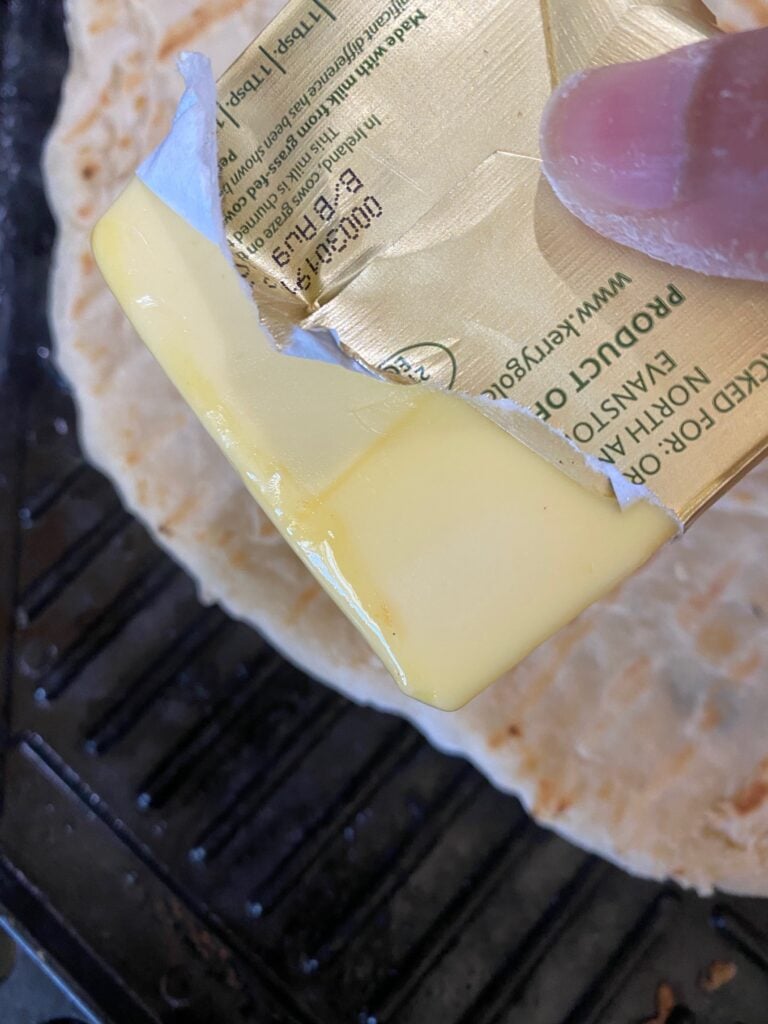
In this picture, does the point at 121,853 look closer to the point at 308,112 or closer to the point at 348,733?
the point at 348,733

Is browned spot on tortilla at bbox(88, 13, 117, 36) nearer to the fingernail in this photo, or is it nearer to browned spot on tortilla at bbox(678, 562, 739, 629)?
the fingernail

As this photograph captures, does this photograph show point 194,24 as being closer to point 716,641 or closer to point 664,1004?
point 716,641

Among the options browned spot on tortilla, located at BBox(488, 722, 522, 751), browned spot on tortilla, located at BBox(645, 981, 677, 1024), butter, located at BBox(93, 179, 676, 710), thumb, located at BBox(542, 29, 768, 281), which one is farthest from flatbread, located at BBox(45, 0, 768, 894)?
thumb, located at BBox(542, 29, 768, 281)

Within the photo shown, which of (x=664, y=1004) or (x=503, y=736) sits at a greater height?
(x=503, y=736)

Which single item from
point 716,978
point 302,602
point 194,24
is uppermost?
point 194,24

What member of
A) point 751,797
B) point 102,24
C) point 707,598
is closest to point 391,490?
point 707,598

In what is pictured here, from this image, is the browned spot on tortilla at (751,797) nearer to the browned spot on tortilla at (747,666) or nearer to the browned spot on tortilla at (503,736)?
the browned spot on tortilla at (747,666)

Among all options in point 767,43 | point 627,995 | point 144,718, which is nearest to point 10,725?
point 144,718
